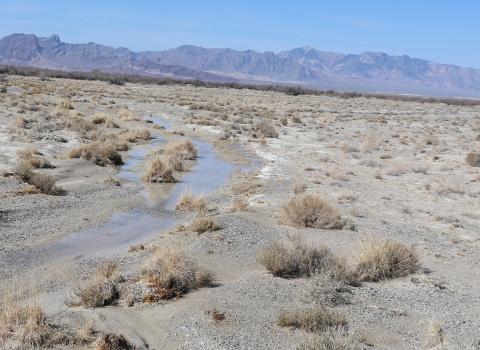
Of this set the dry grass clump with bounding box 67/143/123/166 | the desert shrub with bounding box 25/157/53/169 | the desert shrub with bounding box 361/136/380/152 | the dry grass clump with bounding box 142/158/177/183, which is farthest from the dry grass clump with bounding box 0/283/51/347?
the desert shrub with bounding box 361/136/380/152

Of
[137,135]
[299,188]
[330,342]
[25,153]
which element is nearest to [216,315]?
[330,342]

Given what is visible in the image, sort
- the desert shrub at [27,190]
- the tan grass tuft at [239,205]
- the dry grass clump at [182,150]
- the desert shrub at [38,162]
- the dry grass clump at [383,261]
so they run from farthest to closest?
the dry grass clump at [182,150] → the desert shrub at [38,162] → the desert shrub at [27,190] → the tan grass tuft at [239,205] → the dry grass clump at [383,261]

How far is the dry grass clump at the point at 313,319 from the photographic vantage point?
21.5ft

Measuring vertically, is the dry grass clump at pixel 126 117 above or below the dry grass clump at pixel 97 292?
above

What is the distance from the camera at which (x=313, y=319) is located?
6566mm

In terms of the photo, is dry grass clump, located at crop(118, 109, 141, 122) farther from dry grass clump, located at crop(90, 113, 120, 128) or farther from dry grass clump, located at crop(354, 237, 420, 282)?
dry grass clump, located at crop(354, 237, 420, 282)

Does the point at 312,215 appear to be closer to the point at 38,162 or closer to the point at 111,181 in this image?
the point at 111,181

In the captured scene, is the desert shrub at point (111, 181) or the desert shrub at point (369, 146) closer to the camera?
the desert shrub at point (111, 181)

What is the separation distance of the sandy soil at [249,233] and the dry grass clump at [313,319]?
14 centimetres

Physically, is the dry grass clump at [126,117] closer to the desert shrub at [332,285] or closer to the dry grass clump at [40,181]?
the dry grass clump at [40,181]

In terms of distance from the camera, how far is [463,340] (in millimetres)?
6375

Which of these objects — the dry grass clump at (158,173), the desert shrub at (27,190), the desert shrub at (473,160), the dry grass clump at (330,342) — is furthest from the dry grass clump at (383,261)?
the desert shrub at (473,160)

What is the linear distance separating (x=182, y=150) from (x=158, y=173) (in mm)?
5253

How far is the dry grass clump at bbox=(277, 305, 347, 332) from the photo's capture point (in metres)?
6.55
